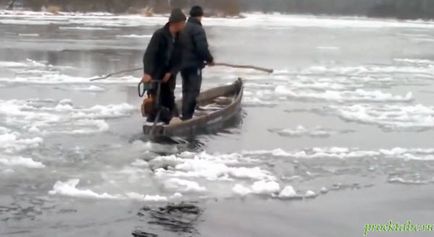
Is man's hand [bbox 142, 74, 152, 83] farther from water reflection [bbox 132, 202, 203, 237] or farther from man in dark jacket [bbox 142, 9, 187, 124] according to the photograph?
water reflection [bbox 132, 202, 203, 237]

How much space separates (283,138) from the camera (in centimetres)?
1112

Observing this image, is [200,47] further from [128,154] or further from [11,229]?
[11,229]

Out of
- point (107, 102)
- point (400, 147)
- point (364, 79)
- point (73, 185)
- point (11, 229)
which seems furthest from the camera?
point (364, 79)

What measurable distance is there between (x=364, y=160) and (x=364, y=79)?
1121cm

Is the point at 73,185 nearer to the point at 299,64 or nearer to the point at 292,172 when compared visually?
the point at 292,172

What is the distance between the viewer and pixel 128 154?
9.48 metres

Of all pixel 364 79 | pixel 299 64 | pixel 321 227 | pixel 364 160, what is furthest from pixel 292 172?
pixel 299 64

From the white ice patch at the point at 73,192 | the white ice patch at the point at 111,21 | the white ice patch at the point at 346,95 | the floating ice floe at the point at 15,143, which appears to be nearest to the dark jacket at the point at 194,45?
the floating ice floe at the point at 15,143

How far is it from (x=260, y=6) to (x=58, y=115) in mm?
150231

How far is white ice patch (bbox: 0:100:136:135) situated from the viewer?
443 inches

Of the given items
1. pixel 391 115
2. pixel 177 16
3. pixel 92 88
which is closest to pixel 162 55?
pixel 177 16

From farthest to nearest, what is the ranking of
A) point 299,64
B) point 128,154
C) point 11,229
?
point 299,64
point 128,154
point 11,229

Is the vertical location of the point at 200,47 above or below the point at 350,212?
above

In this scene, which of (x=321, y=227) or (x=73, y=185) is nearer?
(x=321, y=227)
